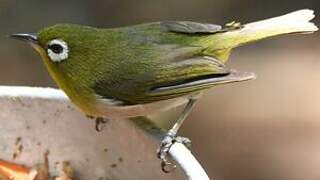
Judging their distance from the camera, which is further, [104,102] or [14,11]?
[14,11]

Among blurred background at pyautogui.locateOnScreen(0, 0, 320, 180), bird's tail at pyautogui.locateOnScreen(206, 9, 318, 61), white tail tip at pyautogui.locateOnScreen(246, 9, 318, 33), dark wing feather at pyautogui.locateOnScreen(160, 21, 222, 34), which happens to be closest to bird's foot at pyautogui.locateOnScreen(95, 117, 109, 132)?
dark wing feather at pyautogui.locateOnScreen(160, 21, 222, 34)

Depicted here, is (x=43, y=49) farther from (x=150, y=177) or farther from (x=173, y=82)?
(x=150, y=177)

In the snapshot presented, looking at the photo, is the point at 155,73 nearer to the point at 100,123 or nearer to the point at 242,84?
the point at 100,123

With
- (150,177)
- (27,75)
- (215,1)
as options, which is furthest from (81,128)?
(215,1)

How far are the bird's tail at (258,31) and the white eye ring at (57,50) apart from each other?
52 centimetres

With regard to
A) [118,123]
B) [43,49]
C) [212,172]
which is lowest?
[118,123]

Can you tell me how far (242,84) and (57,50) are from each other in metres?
3.05

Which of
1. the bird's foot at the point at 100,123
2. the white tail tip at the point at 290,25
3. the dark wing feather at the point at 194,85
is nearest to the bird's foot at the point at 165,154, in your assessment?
the bird's foot at the point at 100,123

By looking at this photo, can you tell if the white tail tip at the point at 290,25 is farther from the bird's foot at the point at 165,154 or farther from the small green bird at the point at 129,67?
the bird's foot at the point at 165,154

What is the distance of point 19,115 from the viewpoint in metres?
2.39

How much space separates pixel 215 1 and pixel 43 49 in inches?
144

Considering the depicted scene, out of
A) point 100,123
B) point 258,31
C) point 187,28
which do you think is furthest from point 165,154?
point 258,31

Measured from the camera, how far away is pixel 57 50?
2.63 metres

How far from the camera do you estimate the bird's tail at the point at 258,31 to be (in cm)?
302
